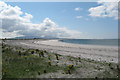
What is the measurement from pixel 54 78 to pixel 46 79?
33.7 inches

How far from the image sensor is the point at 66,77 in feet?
31.7

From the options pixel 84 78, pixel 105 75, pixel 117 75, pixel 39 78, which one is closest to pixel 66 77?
pixel 84 78

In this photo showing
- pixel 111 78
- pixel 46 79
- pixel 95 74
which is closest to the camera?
pixel 46 79

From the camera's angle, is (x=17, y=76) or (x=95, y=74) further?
(x=95, y=74)

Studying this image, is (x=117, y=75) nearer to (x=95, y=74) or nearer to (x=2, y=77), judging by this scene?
(x=95, y=74)

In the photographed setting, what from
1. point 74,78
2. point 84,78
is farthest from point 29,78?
point 84,78

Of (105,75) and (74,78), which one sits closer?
(74,78)

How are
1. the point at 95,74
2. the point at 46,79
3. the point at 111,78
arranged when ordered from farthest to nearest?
the point at 95,74
the point at 111,78
the point at 46,79

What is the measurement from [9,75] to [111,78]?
11.3 m

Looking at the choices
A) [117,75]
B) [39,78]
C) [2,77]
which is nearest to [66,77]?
[39,78]

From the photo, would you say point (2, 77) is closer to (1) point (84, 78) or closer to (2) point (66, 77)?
(2) point (66, 77)

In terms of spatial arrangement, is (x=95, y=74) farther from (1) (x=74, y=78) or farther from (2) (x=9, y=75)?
(2) (x=9, y=75)

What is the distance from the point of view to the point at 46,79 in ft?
29.9

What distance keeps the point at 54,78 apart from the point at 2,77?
550 cm
